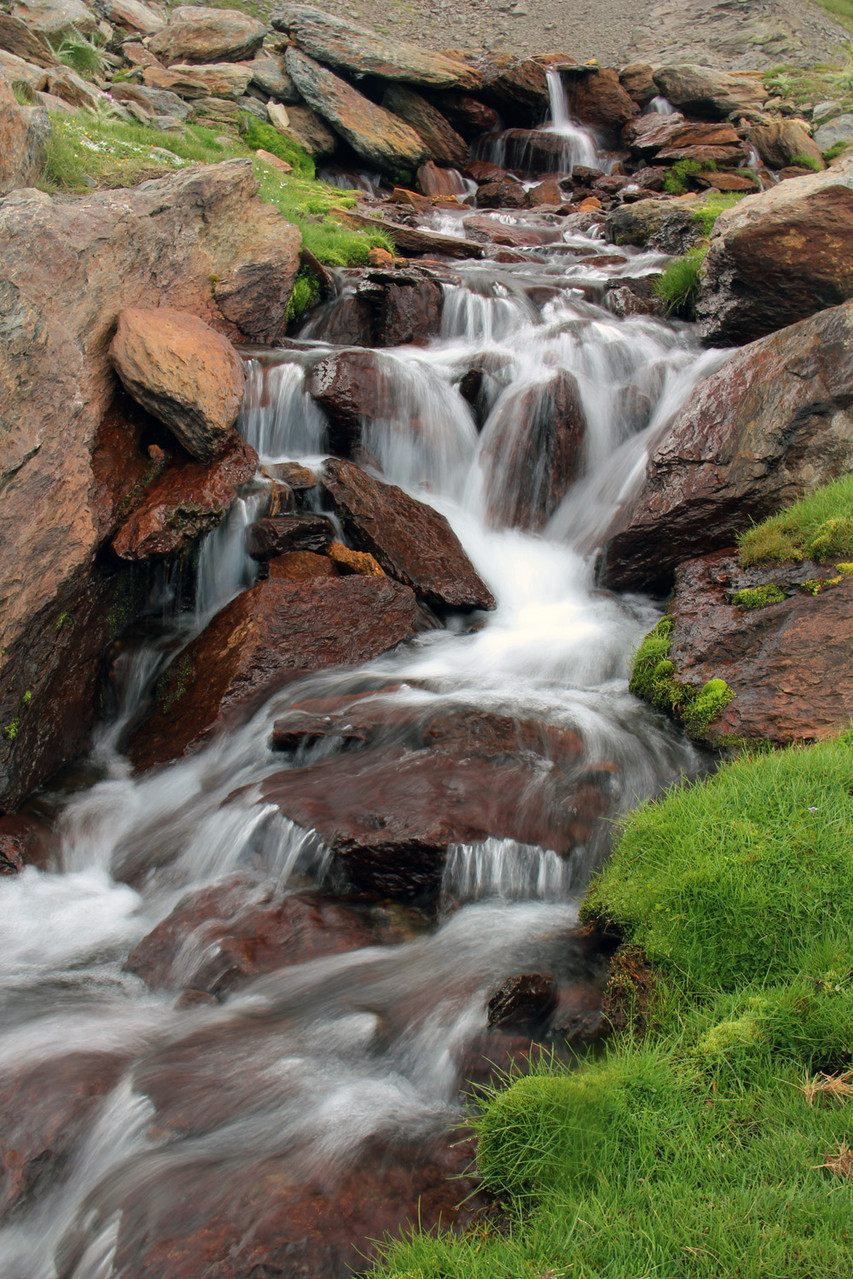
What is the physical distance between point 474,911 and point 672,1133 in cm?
203

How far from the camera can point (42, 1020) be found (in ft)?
13.4

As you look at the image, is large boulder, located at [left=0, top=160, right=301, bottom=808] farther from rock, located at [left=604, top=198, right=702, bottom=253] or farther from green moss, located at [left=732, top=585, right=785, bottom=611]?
rock, located at [left=604, top=198, right=702, bottom=253]

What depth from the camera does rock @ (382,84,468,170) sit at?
24.0 metres

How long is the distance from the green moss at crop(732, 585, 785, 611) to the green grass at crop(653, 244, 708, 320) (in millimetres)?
7325

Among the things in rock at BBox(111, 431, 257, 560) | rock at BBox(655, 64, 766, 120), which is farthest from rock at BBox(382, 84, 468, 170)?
rock at BBox(111, 431, 257, 560)

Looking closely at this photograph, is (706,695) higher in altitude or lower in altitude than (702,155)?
lower

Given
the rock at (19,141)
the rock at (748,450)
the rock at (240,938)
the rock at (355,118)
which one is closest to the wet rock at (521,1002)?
the rock at (240,938)

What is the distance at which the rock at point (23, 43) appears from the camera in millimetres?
14805

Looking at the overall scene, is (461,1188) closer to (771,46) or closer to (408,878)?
(408,878)

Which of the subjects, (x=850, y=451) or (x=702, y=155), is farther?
(x=702, y=155)

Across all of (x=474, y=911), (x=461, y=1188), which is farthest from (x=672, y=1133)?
(x=474, y=911)

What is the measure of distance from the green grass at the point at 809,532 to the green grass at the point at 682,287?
6260 mm

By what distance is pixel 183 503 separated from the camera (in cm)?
714

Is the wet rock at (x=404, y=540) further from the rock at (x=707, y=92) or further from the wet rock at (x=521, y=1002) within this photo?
the rock at (x=707, y=92)
